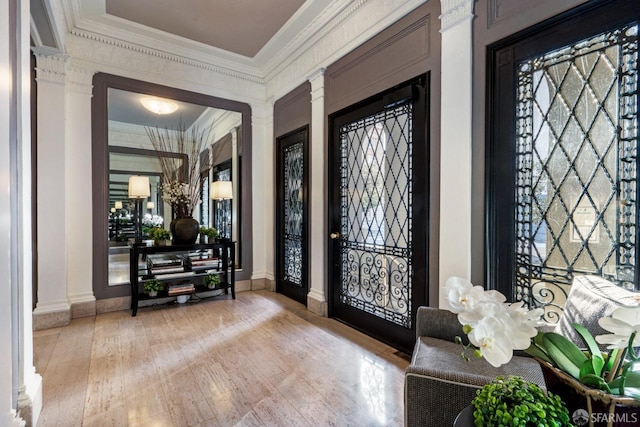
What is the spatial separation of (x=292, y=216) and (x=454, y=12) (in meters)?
2.86

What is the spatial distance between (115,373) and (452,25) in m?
3.48

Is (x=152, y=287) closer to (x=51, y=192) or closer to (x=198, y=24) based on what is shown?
(x=51, y=192)

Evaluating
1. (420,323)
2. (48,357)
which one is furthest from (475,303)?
(48,357)

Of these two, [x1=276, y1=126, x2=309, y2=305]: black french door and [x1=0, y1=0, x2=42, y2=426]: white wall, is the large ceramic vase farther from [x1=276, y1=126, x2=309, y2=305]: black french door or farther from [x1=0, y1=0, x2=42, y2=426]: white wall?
[x1=0, y1=0, x2=42, y2=426]: white wall

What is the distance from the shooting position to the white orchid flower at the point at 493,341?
0.67 m

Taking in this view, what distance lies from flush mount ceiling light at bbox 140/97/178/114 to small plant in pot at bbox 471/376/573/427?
176 inches

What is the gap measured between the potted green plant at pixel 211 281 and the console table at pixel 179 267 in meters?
0.04

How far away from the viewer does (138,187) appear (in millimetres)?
3891

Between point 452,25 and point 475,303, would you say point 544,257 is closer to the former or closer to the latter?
point 475,303

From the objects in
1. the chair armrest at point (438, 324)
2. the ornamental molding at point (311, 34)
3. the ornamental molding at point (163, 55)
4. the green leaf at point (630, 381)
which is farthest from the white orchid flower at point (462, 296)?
the ornamental molding at point (163, 55)

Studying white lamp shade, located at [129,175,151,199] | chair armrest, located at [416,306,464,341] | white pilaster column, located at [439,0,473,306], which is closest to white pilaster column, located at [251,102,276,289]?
white lamp shade, located at [129,175,151,199]

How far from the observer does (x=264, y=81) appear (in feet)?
15.4

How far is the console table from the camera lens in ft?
11.9

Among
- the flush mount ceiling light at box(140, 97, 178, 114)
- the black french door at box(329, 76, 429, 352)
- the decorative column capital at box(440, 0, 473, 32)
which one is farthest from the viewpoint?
the flush mount ceiling light at box(140, 97, 178, 114)
